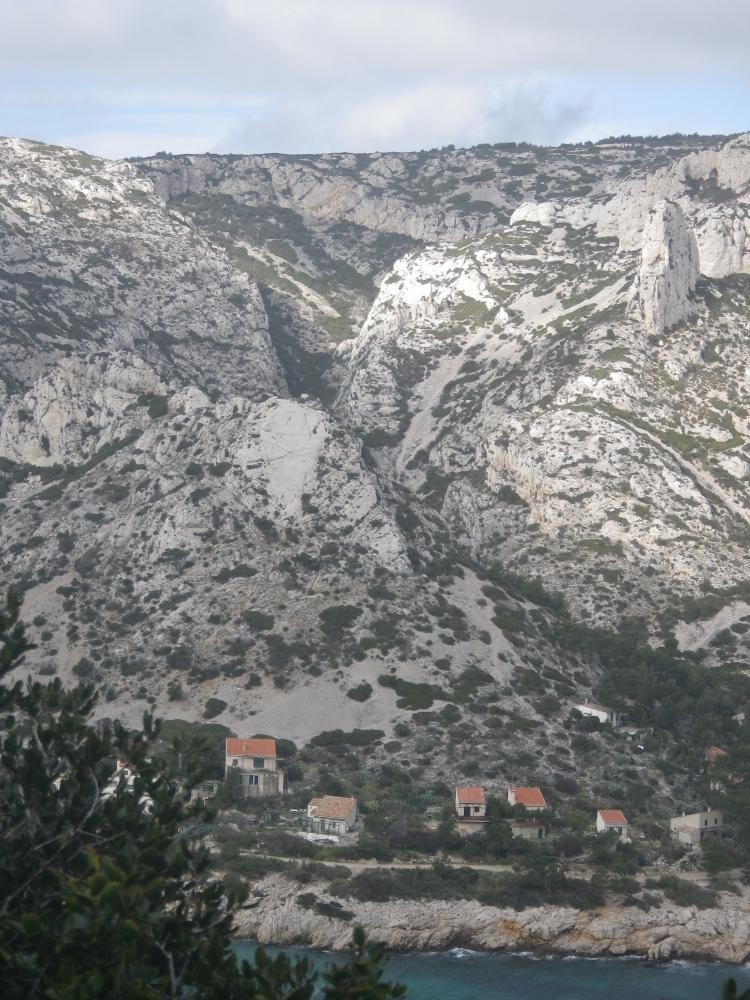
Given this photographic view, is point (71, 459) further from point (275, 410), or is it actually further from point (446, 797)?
point (446, 797)

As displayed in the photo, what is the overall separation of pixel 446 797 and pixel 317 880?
1193 centimetres

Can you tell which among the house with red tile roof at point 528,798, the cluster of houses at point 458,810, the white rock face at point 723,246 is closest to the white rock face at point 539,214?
the white rock face at point 723,246

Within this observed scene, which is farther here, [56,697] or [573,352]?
[573,352]

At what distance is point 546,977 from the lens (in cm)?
5372

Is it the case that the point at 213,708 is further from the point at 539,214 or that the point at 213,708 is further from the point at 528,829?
the point at 539,214

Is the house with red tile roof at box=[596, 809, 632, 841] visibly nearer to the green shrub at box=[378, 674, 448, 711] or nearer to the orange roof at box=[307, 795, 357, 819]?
the orange roof at box=[307, 795, 357, 819]

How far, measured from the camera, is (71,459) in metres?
104

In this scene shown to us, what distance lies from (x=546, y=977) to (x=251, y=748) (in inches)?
859

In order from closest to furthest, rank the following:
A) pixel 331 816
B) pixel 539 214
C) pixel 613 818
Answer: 1. pixel 331 816
2. pixel 613 818
3. pixel 539 214

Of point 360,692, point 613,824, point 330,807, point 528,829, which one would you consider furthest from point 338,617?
point 613,824

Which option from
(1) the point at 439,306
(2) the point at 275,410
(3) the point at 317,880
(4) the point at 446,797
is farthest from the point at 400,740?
(1) the point at 439,306

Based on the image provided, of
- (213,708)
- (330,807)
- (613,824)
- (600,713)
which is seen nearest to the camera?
(330,807)

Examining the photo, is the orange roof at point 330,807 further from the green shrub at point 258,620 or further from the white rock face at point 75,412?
the white rock face at point 75,412

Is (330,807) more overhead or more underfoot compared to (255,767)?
more underfoot
